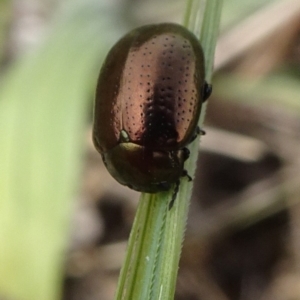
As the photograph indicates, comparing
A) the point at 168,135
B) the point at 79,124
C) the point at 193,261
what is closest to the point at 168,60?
the point at 168,135

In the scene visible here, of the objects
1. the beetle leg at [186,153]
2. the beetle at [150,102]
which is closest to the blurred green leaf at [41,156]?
the beetle at [150,102]

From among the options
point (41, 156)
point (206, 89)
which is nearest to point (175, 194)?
point (206, 89)

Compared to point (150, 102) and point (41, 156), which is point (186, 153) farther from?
point (41, 156)

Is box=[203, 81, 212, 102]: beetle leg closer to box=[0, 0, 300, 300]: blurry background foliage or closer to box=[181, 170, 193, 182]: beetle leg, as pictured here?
box=[181, 170, 193, 182]: beetle leg

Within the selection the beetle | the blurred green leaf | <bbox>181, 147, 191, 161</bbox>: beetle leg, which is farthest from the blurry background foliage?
<bbox>181, 147, 191, 161</bbox>: beetle leg

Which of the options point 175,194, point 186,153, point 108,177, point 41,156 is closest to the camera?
point 175,194

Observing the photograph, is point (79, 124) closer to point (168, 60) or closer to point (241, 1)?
point (168, 60)

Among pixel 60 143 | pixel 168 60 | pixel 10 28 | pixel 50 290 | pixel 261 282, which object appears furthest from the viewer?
pixel 10 28
